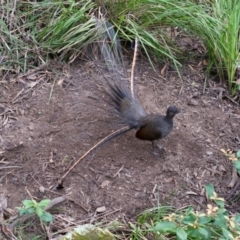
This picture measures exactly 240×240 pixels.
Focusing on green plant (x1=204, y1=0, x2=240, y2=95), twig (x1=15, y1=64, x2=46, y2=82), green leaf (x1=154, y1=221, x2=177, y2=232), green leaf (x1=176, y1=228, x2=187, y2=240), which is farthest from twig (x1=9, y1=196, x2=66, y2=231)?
green plant (x1=204, y1=0, x2=240, y2=95)

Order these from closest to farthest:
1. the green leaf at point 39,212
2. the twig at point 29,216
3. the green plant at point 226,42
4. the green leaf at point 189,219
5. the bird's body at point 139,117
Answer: the green leaf at point 189,219
the green leaf at point 39,212
the twig at point 29,216
the bird's body at point 139,117
the green plant at point 226,42

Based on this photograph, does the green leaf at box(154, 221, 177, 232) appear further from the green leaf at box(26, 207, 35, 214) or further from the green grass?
the green grass

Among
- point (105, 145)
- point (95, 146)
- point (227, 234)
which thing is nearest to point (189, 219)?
point (227, 234)

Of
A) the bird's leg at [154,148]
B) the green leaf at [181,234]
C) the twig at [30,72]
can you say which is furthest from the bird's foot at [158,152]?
the twig at [30,72]

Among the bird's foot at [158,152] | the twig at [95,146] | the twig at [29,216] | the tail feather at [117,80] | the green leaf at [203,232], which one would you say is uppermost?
the tail feather at [117,80]

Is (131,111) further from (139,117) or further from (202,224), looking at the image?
(202,224)

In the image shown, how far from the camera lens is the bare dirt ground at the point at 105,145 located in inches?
143

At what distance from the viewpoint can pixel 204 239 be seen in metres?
3.01

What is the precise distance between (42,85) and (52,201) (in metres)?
1.25

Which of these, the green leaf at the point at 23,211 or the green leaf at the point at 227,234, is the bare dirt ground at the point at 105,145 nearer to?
the green leaf at the point at 23,211

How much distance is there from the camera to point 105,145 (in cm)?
396

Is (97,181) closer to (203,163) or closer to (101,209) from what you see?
(101,209)

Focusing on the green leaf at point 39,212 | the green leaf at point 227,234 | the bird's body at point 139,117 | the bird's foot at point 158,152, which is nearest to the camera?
the green leaf at point 227,234

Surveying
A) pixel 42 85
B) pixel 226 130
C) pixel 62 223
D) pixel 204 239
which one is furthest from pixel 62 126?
pixel 204 239
